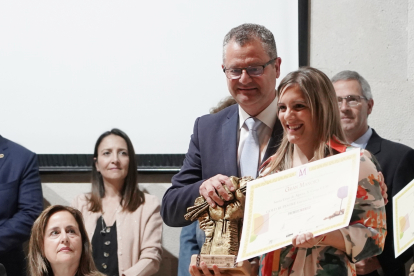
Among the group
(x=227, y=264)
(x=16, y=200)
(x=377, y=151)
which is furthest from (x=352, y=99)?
(x=16, y=200)

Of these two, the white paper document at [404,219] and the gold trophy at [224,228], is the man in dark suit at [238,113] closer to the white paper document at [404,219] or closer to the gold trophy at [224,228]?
the gold trophy at [224,228]

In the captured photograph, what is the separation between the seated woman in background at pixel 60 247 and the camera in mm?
2721

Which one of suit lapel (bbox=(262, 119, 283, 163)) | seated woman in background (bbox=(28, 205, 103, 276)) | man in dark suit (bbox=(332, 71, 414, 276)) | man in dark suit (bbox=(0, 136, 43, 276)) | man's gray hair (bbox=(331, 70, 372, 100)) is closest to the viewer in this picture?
suit lapel (bbox=(262, 119, 283, 163))

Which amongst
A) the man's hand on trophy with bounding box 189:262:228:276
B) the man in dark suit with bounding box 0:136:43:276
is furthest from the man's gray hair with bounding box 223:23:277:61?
the man in dark suit with bounding box 0:136:43:276

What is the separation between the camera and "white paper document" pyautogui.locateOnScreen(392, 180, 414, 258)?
5.60 ft

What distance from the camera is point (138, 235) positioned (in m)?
3.48

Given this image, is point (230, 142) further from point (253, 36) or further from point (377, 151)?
point (377, 151)

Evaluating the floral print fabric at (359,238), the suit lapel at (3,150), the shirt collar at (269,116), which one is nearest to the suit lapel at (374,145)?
the shirt collar at (269,116)

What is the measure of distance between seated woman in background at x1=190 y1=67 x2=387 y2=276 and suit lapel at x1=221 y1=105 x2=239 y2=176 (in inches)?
8.4

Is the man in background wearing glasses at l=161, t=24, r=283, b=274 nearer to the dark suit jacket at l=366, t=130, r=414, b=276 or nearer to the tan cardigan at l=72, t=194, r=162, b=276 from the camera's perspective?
the dark suit jacket at l=366, t=130, r=414, b=276

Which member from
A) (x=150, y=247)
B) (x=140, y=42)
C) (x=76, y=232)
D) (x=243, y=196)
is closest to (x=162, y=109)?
(x=140, y=42)

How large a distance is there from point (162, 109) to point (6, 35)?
126 centimetres

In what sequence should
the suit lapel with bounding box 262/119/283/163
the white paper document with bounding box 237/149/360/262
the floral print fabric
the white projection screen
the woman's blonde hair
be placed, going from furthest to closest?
the white projection screen → the suit lapel with bounding box 262/119/283/163 → the woman's blonde hair → the floral print fabric → the white paper document with bounding box 237/149/360/262

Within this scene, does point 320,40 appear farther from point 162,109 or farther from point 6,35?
point 6,35
